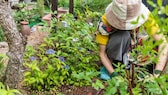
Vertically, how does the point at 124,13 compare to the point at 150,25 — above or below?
below

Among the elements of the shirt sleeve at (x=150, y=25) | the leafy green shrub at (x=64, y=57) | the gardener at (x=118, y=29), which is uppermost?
the shirt sleeve at (x=150, y=25)

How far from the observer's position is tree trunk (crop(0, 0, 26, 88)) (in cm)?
192

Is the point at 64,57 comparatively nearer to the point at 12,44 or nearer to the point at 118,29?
the point at 118,29

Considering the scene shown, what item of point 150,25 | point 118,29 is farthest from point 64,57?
point 150,25

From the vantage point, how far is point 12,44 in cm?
201

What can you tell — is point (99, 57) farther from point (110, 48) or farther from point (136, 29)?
point (136, 29)

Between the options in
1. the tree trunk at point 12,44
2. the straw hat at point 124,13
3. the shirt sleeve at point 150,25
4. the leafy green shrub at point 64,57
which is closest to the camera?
the shirt sleeve at point 150,25

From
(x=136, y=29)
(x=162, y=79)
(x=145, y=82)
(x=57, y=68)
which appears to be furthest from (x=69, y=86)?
(x=162, y=79)

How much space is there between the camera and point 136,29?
2.33 m

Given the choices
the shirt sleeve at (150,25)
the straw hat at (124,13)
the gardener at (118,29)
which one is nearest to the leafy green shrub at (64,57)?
the gardener at (118,29)

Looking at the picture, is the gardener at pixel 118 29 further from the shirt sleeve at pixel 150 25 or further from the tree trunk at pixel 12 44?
the shirt sleeve at pixel 150 25

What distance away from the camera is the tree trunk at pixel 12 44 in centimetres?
192

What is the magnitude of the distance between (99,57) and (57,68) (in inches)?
17.7

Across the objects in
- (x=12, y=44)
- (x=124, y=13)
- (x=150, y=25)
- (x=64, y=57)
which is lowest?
(x=64, y=57)
